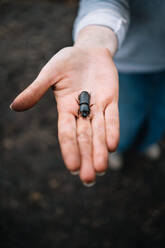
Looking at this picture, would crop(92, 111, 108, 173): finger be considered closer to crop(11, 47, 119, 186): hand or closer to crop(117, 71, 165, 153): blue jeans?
crop(11, 47, 119, 186): hand

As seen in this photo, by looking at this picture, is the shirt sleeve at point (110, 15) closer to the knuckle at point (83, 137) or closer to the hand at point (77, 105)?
the hand at point (77, 105)

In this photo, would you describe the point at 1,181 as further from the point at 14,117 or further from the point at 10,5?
the point at 10,5

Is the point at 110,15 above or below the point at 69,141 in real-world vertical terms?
above

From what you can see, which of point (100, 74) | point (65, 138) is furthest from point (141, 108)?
point (65, 138)

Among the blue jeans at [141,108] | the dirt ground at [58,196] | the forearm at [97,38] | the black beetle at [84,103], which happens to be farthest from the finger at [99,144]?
the dirt ground at [58,196]

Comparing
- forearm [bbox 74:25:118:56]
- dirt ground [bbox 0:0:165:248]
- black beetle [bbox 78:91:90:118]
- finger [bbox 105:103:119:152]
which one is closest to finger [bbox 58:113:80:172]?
black beetle [bbox 78:91:90:118]

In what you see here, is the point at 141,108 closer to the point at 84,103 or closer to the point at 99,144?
the point at 84,103

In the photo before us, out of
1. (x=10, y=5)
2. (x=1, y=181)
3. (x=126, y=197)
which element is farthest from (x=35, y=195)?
(x=10, y=5)
